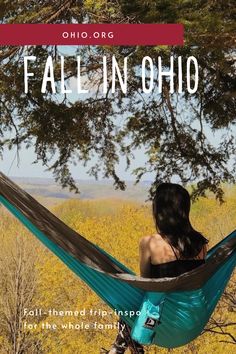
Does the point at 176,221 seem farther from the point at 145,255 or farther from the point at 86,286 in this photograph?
the point at 86,286

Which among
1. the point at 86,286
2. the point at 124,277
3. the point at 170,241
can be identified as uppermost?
the point at 170,241

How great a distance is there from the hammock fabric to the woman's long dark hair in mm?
77

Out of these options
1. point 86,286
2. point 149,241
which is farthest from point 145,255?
point 86,286

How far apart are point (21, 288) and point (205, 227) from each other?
9.27 ft

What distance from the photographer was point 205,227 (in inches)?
378

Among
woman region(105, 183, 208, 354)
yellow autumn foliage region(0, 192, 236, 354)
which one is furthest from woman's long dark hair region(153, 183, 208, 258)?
yellow autumn foliage region(0, 192, 236, 354)

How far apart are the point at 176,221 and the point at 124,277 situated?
25 cm

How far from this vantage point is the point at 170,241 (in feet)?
7.04

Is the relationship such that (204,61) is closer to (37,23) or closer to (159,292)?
(37,23)

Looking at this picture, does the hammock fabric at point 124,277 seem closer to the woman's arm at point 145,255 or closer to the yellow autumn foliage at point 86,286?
the woman's arm at point 145,255

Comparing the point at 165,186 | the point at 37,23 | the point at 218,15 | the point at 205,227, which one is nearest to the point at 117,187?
the point at 37,23

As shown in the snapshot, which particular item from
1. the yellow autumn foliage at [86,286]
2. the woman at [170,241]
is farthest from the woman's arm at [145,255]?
the yellow autumn foliage at [86,286]

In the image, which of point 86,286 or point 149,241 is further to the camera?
point 86,286

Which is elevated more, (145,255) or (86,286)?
(145,255)
